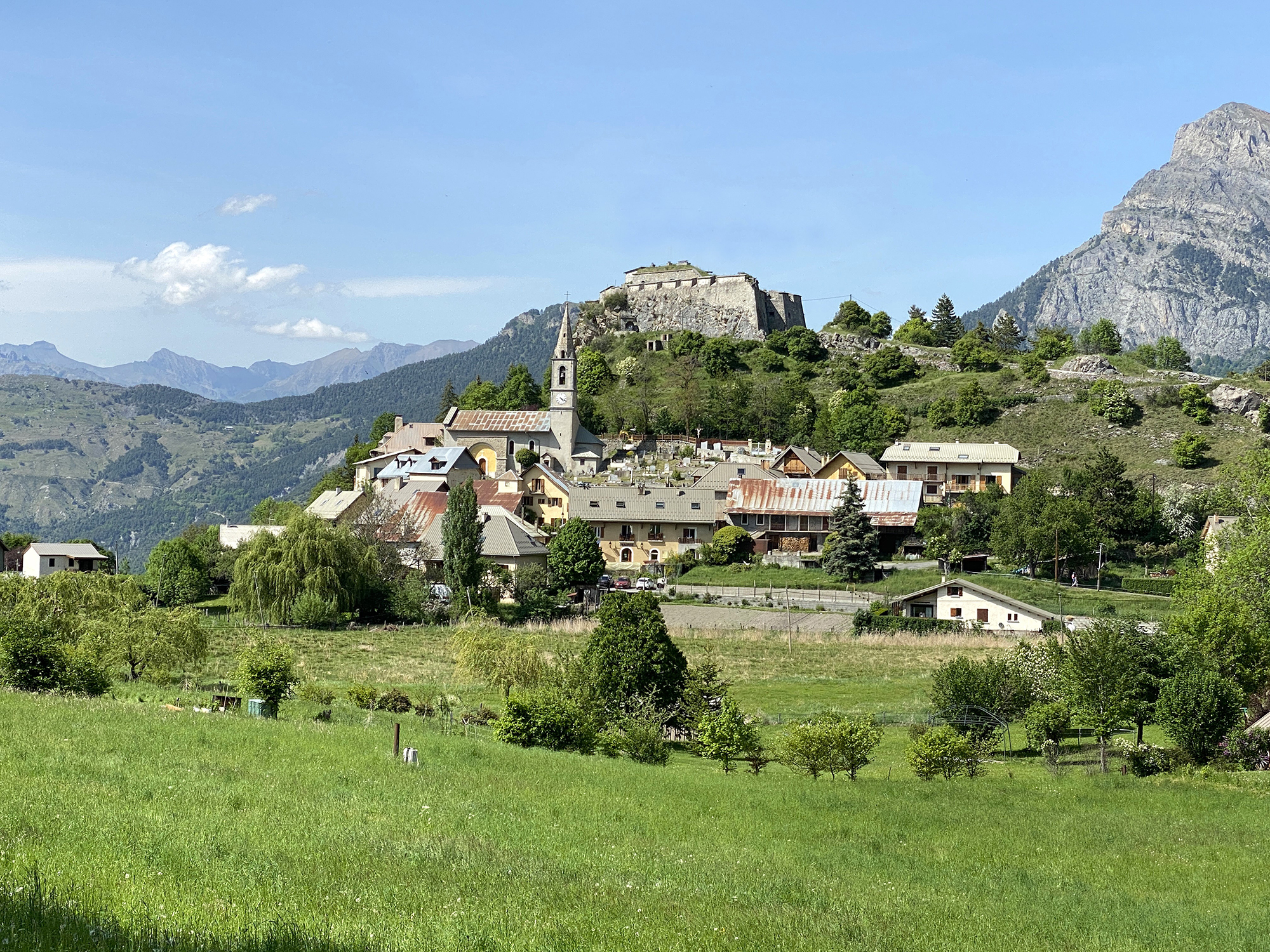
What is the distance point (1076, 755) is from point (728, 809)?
15837 millimetres

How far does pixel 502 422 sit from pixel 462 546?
127 feet

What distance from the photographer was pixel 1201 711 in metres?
26.3

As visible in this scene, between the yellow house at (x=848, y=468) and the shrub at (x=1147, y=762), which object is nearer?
the shrub at (x=1147, y=762)

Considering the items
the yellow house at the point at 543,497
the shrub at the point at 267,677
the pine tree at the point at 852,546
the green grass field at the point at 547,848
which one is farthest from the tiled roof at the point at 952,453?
the shrub at the point at 267,677

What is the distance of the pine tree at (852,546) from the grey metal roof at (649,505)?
37.3 feet

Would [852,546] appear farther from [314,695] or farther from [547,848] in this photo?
[547,848]

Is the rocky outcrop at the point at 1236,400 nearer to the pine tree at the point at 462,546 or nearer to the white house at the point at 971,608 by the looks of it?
the white house at the point at 971,608

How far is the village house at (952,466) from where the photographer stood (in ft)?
266

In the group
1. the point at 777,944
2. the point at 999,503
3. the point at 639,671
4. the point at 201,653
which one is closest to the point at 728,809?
the point at 777,944

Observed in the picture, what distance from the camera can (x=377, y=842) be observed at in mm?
11609

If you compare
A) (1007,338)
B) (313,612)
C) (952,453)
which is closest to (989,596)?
(952,453)

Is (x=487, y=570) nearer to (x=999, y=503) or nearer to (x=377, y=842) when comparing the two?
(x=999, y=503)

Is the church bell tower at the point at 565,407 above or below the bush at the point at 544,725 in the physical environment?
above

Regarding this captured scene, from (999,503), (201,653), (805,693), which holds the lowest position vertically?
(805,693)
